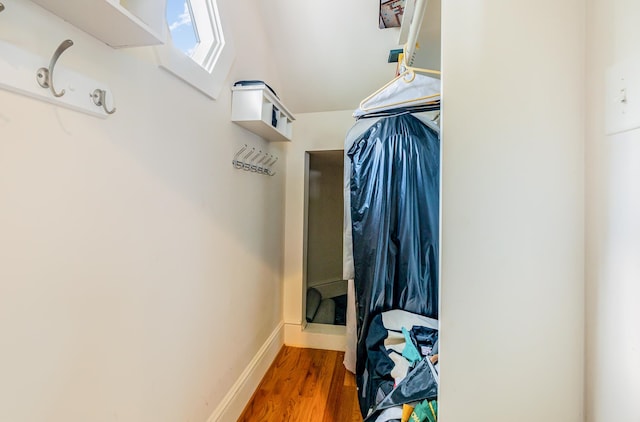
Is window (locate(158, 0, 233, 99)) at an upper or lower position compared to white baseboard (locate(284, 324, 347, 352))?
upper

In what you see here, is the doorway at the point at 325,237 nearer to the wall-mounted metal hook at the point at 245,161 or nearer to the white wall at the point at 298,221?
the white wall at the point at 298,221

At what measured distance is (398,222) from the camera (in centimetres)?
150

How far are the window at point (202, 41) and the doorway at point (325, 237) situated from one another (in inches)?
58.8

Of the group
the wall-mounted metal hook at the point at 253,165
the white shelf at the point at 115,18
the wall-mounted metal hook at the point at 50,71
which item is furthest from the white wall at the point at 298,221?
the wall-mounted metal hook at the point at 50,71

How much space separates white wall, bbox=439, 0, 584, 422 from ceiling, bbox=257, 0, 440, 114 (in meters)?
0.93

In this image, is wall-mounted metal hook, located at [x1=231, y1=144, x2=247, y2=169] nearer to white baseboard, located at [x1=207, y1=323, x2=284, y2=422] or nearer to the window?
the window

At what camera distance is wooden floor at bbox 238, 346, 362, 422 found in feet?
5.41

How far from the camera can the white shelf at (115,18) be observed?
634 millimetres

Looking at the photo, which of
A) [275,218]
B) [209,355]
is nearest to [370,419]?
[209,355]

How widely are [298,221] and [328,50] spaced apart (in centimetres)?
135

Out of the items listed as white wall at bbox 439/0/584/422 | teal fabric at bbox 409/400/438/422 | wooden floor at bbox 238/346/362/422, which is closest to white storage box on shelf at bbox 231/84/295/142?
white wall at bbox 439/0/584/422

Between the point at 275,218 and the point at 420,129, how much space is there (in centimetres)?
128

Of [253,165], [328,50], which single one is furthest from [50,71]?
[328,50]

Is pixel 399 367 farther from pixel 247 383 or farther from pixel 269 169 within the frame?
pixel 269 169
